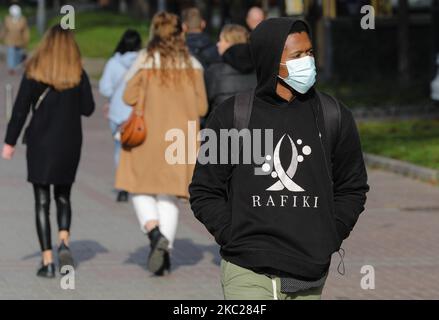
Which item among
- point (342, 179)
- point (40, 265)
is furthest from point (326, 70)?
point (342, 179)

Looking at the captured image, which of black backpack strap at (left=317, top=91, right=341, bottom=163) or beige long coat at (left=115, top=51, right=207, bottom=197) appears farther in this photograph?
beige long coat at (left=115, top=51, right=207, bottom=197)

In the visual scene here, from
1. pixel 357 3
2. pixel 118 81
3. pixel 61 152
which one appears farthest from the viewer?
pixel 357 3

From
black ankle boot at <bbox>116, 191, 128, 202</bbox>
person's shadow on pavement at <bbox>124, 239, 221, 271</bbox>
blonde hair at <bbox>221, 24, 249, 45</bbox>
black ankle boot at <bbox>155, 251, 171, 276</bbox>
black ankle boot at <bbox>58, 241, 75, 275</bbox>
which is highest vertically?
blonde hair at <bbox>221, 24, 249, 45</bbox>

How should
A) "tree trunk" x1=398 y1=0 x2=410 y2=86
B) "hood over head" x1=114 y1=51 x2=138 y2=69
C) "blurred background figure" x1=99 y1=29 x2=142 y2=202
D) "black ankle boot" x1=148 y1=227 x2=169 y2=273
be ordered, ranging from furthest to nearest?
"tree trunk" x1=398 y1=0 x2=410 y2=86 → "hood over head" x1=114 y1=51 x2=138 y2=69 → "blurred background figure" x1=99 y1=29 x2=142 y2=202 → "black ankle boot" x1=148 y1=227 x2=169 y2=273

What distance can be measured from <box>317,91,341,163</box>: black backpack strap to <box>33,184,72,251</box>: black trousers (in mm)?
4993

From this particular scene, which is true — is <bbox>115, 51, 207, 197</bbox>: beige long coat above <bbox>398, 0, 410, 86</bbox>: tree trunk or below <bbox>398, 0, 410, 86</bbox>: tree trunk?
above

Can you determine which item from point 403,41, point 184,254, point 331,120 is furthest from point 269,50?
point 403,41

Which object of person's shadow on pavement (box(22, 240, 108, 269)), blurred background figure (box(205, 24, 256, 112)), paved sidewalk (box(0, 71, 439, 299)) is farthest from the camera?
person's shadow on pavement (box(22, 240, 108, 269))

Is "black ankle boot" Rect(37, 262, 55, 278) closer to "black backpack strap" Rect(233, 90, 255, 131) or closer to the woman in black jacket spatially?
the woman in black jacket

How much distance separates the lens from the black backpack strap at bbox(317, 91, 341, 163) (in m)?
5.07

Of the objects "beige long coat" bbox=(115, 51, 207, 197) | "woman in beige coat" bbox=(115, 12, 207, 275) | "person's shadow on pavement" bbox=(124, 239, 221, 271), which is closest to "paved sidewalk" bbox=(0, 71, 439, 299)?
"person's shadow on pavement" bbox=(124, 239, 221, 271)
